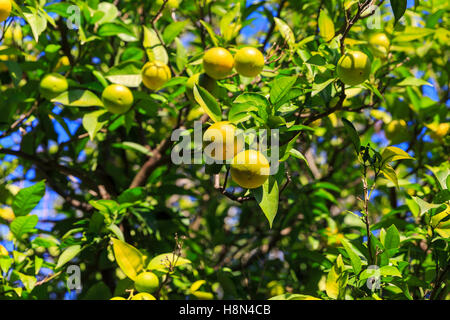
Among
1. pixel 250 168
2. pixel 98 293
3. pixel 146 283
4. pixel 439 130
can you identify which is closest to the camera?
pixel 250 168

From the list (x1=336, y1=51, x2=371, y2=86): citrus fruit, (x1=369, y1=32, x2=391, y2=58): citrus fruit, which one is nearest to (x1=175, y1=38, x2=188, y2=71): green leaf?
(x1=336, y1=51, x2=371, y2=86): citrus fruit

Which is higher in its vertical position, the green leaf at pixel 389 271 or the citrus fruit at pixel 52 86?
the citrus fruit at pixel 52 86

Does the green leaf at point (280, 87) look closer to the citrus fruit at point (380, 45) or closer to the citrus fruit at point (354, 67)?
the citrus fruit at point (354, 67)

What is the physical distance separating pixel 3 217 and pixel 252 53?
1.24m

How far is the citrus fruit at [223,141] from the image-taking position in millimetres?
1076

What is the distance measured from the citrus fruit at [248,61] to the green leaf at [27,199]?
84 cm

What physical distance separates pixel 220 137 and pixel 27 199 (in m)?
0.90

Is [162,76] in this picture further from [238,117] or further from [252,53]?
[238,117]

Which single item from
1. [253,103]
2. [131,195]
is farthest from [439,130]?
[131,195]

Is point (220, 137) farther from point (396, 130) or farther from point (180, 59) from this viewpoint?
point (396, 130)

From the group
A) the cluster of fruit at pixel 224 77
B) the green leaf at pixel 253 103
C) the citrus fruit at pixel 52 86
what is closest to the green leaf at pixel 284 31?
the cluster of fruit at pixel 224 77

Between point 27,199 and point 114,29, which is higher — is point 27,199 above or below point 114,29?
below

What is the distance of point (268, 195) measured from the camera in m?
1.13
